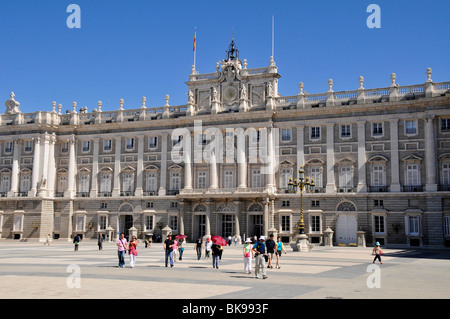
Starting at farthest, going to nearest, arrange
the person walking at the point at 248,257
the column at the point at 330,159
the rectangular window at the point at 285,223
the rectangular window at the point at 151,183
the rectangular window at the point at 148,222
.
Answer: the rectangular window at the point at 151,183 < the rectangular window at the point at 148,222 < the rectangular window at the point at 285,223 < the column at the point at 330,159 < the person walking at the point at 248,257

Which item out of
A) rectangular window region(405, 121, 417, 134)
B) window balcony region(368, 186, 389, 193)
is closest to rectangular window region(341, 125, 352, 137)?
rectangular window region(405, 121, 417, 134)

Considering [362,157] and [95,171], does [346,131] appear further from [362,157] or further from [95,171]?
[95,171]

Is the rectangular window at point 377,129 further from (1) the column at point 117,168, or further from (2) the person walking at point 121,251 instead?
(2) the person walking at point 121,251

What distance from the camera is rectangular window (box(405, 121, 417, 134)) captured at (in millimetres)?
48438

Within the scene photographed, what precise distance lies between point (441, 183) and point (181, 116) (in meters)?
28.2

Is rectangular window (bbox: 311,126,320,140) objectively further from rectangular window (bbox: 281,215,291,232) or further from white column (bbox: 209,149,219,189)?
white column (bbox: 209,149,219,189)

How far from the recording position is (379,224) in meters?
48.7

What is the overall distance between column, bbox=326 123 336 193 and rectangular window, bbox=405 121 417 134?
23.3 ft

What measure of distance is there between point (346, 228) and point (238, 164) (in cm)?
1288

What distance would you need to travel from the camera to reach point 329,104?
51.8 metres

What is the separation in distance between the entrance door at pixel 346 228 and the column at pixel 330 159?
2919 millimetres

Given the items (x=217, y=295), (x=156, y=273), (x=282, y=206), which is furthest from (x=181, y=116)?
(x=217, y=295)

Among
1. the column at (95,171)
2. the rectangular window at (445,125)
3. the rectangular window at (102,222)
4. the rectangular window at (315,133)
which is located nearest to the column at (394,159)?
the rectangular window at (445,125)

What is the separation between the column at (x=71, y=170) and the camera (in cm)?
6106
